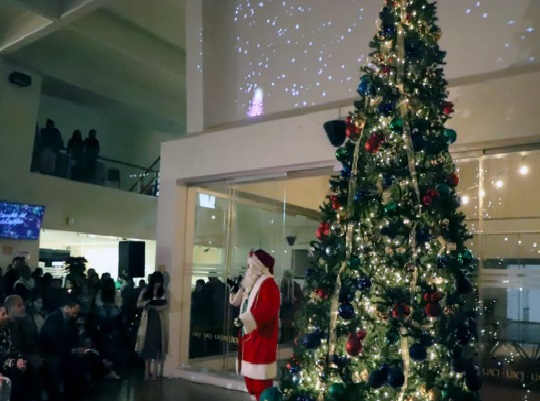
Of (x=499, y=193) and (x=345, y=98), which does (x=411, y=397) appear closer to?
(x=499, y=193)

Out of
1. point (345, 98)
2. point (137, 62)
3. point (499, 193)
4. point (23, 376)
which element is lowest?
point (23, 376)

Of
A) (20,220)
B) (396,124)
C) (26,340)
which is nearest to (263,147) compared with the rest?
(26,340)

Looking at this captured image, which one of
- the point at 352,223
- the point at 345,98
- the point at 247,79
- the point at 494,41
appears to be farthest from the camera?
the point at 247,79

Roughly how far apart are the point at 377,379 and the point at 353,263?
0.70 metres

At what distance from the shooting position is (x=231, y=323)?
7.56m

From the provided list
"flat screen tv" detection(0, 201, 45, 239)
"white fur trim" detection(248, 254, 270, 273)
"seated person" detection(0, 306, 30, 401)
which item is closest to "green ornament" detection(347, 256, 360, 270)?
"white fur trim" detection(248, 254, 270, 273)

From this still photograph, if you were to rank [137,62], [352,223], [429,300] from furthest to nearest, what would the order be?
[137,62]
[352,223]
[429,300]

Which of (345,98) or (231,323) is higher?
(345,98)

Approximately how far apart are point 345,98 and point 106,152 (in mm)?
9777

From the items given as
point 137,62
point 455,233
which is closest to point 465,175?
point 455,233

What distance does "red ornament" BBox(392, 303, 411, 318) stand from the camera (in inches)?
137

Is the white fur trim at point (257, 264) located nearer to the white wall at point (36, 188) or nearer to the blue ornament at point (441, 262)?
the blue ornament at point (441, 262)

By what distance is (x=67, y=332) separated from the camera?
654 cm

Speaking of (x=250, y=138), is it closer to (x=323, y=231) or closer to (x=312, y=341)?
(x=323, y=231)
